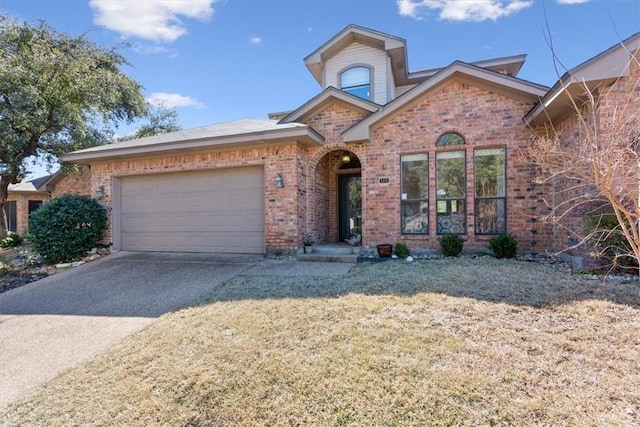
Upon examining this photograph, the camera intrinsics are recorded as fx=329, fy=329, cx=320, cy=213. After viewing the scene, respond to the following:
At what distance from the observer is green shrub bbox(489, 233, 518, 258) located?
713 cm

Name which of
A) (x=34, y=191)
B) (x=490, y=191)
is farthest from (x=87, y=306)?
(x=34, y=191)

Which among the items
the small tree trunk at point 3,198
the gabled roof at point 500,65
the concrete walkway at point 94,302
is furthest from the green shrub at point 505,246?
the small tree trunk at point 3,198

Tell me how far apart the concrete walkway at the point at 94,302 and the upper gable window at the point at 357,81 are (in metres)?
7.09

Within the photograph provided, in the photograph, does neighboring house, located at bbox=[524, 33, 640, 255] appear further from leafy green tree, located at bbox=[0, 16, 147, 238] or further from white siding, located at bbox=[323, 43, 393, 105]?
leafy green tree, located at bbox=[0, 16, 147, 238]

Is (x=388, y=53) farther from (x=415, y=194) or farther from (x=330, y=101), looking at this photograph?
(x=415, y=194)

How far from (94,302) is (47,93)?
11040 millimetres

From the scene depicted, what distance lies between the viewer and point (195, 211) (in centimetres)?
955

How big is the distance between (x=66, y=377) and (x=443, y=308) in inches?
167

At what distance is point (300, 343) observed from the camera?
11.5ft

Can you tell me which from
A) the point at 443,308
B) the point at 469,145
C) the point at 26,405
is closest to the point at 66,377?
the point at 26,405

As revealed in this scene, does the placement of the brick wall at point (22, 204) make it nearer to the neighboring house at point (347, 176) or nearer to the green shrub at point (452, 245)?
the neighboring house at point (347, 176)

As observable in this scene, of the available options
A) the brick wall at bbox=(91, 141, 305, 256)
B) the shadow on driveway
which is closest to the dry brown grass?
the shadow on driveway

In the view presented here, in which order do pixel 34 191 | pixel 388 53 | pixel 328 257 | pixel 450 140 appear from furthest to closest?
pixel 34 191, pixel 388 53, pixel 328 257, pixel 450 140

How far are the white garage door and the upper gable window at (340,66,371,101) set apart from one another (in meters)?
5.30
